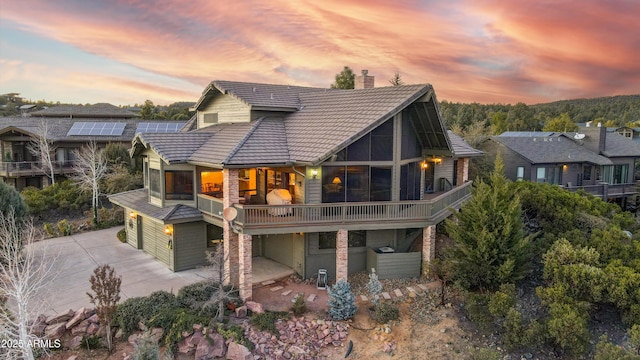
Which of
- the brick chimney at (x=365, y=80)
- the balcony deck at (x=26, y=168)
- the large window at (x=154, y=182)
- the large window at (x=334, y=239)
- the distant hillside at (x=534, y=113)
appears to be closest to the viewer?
the large window at (x=334, y=239)

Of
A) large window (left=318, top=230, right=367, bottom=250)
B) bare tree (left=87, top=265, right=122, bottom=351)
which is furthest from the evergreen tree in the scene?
bare tree (left=87, top=265, right=122, bottom=351)

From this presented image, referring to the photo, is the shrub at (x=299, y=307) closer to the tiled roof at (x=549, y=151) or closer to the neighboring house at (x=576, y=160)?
the neighboring house at (x=576, y=160)

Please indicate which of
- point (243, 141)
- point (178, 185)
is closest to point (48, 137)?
point (178, 185)

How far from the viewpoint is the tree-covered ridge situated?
2527 inches

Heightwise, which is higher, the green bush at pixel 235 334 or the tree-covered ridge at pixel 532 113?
the tree-covered ridge at pixel 532 113

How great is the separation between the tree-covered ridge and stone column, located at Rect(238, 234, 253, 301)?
3030 cm

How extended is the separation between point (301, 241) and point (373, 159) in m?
4.56

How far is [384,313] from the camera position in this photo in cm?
1332

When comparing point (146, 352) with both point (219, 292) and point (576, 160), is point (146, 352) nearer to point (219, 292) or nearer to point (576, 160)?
point (219, 292)

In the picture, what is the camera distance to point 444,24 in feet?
77.8

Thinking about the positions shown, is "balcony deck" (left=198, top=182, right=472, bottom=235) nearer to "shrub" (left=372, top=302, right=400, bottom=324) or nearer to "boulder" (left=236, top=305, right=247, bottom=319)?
"boulder" (left=236, top=305, right=247, bottom=319)

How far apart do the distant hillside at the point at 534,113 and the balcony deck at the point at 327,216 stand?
3093cm

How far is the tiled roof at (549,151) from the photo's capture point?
31083 millimetres

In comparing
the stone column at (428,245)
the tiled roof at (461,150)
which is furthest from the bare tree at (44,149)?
the tiled roof at (461,150)
